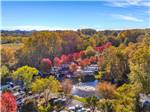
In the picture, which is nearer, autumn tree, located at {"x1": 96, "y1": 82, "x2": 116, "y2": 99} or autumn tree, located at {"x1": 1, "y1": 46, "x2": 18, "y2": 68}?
autumn tree, located at {"x1": 96, "y1": 82, "x2": 116, "y2": 99}

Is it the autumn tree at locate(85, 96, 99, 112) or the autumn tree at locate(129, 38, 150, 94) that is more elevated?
the autumn tree at locate(129, 38, 150, 94)

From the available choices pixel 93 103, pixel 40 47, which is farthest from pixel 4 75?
pixel 93 103

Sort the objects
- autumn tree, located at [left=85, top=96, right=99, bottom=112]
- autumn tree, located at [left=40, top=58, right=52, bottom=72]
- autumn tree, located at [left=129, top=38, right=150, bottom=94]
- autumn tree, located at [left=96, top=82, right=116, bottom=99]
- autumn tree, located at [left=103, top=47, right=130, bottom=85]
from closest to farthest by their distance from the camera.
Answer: autumn tree, located at [left=85, top=96, right=99, bottom=112]
autumn tree, located at [left=129, top=38, right=150, bottom=94]
autumn tree, located at [left=96, top=82, right=116, bottom=99]
autumn tree, located at [left=103, top=47, right=130, bottom=85]
autumn tree, located at [left=40, top=58, right=52, bottom=72]

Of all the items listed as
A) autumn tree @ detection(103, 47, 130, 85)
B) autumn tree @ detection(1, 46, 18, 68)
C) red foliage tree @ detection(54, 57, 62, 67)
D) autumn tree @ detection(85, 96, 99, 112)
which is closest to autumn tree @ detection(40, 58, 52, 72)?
red foliage tree @ detection(54, 57, 62, 67)

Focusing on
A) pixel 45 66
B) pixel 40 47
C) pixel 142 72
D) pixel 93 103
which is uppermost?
pixel 40 47

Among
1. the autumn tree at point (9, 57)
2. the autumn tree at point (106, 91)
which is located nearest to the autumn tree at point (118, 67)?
the autumn tree at point (106, 91)

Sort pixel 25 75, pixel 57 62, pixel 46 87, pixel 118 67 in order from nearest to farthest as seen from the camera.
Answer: pixel 46 87 → pixel 25 75 → pixel 118 67 → pixel 57 62

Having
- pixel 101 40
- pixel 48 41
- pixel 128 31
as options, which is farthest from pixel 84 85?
pixel 128 31

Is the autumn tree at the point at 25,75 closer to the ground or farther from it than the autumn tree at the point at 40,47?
closer to the ground

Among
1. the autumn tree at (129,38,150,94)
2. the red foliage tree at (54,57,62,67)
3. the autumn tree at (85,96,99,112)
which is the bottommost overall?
the autumn tree at (85,96,99,112)

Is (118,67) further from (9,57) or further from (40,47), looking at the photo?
(9,57)

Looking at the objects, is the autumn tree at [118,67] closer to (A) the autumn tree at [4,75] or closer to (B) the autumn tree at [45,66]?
(B) the autumn tree at [45,66]

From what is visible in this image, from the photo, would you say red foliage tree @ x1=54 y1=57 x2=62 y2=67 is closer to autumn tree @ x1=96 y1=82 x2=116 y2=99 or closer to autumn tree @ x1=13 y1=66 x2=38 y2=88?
autumn tree @ x1=13 y1=66 x2=38 y2=88
